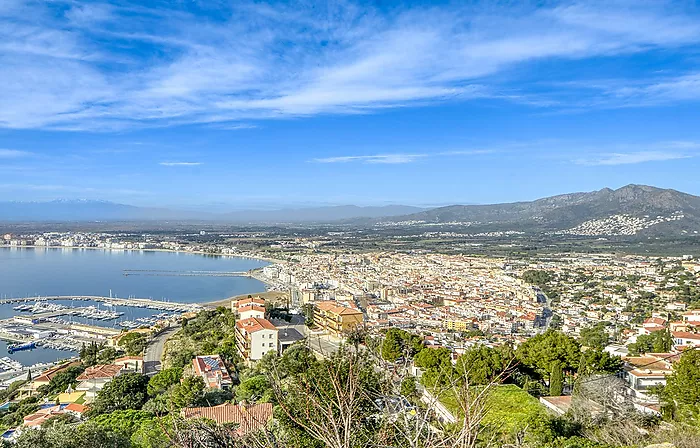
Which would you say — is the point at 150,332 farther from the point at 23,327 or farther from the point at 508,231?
the point at 508,231

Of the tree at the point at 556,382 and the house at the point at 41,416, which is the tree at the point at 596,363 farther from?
the house at the point at 41,416

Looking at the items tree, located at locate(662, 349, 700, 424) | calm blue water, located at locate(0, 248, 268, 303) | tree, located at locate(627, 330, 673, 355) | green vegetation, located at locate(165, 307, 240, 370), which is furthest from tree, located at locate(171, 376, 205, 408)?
calm blue water, located at locate(0, 248, 268, 303)

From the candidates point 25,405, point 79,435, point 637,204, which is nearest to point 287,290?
point 25,405

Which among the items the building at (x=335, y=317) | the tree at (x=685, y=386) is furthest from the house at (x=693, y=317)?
the tree at (x=685, y=386)

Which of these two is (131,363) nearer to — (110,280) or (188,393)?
(188,393)

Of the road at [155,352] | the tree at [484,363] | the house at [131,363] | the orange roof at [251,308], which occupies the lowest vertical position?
the road at [155,352]

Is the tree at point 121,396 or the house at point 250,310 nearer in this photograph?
the tree at point 121,396
